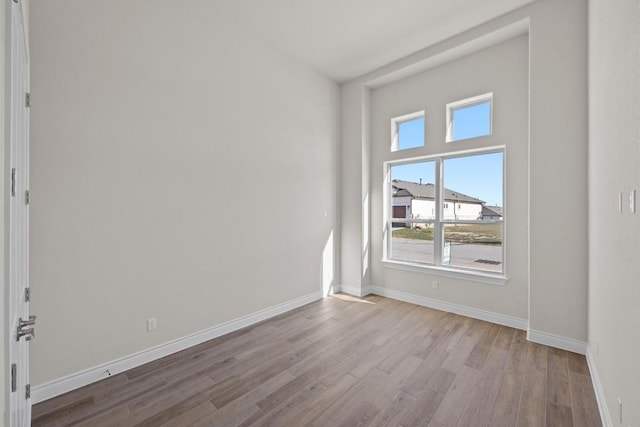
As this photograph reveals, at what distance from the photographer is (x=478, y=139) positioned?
371 centimetres

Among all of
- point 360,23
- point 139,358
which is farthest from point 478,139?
point 139,358

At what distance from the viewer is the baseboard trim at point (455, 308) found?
11.2 feet

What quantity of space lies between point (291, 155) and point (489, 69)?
2755 mm

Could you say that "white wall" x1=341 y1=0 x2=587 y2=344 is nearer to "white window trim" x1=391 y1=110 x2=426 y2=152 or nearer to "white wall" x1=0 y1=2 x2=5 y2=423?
"white window trim" x1=391 y1=110 x2=426 y2=152

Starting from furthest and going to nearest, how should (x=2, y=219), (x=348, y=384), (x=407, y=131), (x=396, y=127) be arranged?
(x=396, y=127)
(x=407, y=131)
(x=348, y=384)
(x=2, y=219)

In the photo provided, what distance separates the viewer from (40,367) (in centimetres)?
208

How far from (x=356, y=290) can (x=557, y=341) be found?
2.52m

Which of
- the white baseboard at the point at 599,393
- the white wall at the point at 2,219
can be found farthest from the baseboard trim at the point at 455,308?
the white wall at the point at 2,219

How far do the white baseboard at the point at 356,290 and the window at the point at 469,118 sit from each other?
2.59 m

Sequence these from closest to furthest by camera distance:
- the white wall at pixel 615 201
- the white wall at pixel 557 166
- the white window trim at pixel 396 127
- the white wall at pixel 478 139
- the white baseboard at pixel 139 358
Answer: the white wall at pixel 615 201 → the white baseboard at pixel 139 358 → the white wall at pixel 557 166 → the white wall at pixel 478 139 → the white window trim at pixel 396 127

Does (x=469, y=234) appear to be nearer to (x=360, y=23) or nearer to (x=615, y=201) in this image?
(x=615, y=201)

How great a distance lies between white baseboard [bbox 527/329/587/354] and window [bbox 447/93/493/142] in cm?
239

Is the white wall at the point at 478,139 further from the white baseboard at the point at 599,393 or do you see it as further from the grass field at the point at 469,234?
the white baseboard at the point at 599,393

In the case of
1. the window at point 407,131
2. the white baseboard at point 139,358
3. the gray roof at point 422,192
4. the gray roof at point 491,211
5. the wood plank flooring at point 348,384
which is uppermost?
the window at point 407,131
